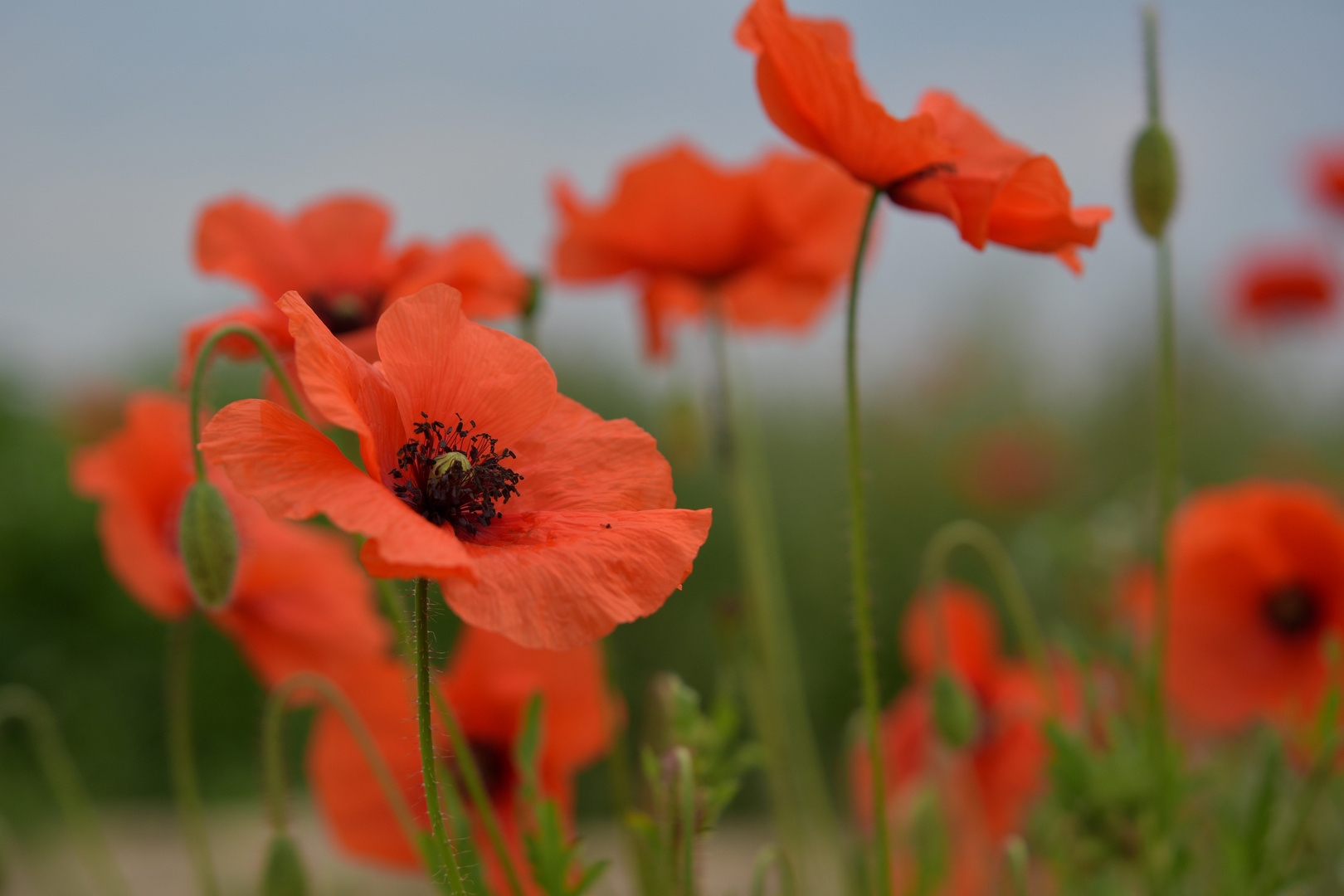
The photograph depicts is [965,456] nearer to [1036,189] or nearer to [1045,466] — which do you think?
[1045,466]

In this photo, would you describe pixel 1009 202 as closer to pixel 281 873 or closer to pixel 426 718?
pixel 426 718

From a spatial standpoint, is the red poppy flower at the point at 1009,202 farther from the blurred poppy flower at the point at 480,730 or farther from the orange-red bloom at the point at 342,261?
the blurred poppy flower at the point at 480,730

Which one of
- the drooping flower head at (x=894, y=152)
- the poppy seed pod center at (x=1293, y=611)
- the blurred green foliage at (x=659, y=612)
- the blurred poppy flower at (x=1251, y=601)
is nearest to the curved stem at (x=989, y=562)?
the blurred poppy flower at (x=1251, y=601)

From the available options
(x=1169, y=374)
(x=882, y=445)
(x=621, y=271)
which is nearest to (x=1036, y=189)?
(x=1169, y=374)

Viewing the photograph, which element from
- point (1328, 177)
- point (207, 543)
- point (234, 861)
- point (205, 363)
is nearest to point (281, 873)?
point (207, 543)

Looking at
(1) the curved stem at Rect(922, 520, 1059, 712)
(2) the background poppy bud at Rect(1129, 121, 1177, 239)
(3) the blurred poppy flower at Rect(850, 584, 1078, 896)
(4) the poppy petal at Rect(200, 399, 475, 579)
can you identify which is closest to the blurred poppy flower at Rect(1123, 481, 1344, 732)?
(3) the blurred poppy flower at Rect(850, 584, 1078, 896)

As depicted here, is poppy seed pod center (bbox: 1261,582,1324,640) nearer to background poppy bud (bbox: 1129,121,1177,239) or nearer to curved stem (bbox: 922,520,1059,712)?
curved stem (bbox: 922,520,1059,712)
